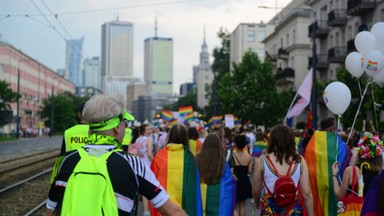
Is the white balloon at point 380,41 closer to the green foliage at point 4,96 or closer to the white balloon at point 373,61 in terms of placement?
the white balloon at point 373,61

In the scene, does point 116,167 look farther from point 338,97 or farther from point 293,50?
point 293,50

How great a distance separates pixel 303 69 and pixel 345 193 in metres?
51.4

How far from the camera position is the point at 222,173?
7012 mm

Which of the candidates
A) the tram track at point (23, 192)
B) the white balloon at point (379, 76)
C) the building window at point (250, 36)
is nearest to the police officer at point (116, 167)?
the white balloon at point (379, 76)

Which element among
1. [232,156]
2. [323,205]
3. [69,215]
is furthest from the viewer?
[232,156]

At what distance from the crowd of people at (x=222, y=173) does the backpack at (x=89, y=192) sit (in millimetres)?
38

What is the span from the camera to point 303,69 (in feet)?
187

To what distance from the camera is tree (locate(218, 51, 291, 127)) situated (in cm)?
5284

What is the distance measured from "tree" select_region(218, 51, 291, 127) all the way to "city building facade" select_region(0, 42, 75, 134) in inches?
1371

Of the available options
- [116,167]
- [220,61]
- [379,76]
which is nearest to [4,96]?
[220,61]

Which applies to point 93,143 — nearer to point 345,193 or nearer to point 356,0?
point 345,193

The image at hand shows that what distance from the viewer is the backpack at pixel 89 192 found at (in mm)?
3000

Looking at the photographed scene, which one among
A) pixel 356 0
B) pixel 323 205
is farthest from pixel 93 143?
pixel 356 0

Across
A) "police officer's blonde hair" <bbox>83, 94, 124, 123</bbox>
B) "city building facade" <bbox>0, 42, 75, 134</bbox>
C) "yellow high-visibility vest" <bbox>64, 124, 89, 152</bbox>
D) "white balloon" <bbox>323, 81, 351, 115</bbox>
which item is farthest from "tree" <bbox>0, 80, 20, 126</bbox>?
"police officer's blonde hair" <bbox>83, 94, 124, 123</bbox>
